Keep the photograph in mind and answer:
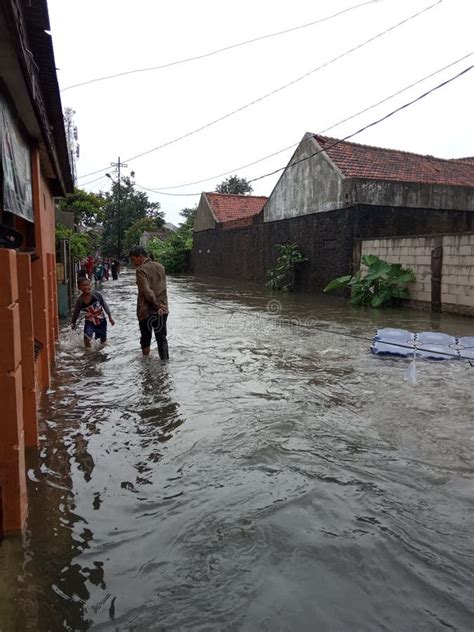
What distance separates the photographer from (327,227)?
17734 mm

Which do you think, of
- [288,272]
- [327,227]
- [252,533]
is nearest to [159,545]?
[252,533]

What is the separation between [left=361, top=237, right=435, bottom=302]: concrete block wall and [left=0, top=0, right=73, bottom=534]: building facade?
10200mm

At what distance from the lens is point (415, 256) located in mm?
13586

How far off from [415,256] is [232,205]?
68.6 feet

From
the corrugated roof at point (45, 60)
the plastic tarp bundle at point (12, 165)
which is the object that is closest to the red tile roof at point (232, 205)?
the corrugated roof at point (45, 60)

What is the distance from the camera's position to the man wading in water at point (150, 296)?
6.82 metres

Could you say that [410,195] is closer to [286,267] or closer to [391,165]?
[391,165]

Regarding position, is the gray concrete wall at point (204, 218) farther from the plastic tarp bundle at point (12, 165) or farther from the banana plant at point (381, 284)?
the plastic tarp bundle at point (12, 165)

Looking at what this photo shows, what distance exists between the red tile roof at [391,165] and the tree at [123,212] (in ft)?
141

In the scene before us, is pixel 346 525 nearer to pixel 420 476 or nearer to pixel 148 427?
pixel 420 476

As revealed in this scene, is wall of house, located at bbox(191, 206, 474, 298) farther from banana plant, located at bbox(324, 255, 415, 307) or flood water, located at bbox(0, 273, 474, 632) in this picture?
flood water, located at bbox(0, 273, 474, 632)

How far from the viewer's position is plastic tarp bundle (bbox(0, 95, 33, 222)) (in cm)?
330

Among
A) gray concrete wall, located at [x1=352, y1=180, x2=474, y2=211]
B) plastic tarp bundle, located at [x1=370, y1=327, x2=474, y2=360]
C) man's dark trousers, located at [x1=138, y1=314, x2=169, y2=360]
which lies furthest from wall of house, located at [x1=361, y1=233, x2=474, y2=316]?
man's dark trousers, located at [x1=138, y1=314, x2=169, y2=360]

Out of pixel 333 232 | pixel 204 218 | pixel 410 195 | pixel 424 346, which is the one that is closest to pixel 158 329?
pixel 424 346
